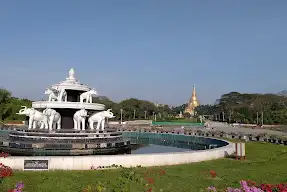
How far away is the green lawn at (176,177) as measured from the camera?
1016 centimetres

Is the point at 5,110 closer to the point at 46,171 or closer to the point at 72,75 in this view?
the point at 72,75

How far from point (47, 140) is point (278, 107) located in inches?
3446

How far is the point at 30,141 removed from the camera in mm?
17781

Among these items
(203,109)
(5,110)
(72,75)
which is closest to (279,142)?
(72,75)

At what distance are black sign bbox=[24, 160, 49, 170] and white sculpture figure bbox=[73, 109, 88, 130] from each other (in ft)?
26.0

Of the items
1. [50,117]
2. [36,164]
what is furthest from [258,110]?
[36,164]

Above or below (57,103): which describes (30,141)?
below

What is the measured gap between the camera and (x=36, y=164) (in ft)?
40.6

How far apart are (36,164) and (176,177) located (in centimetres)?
548

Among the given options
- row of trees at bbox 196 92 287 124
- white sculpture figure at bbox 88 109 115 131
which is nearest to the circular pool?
white sculpture figure at bbox 88 109 115 131

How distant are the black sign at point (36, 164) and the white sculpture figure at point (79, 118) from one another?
26.0 feet

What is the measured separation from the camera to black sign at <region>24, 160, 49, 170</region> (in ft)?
40.4

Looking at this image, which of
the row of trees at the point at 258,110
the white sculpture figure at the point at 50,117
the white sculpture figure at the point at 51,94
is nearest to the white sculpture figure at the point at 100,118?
the white sculpture figure at the point at 50,117

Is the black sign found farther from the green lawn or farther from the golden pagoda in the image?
the golden pagoda
